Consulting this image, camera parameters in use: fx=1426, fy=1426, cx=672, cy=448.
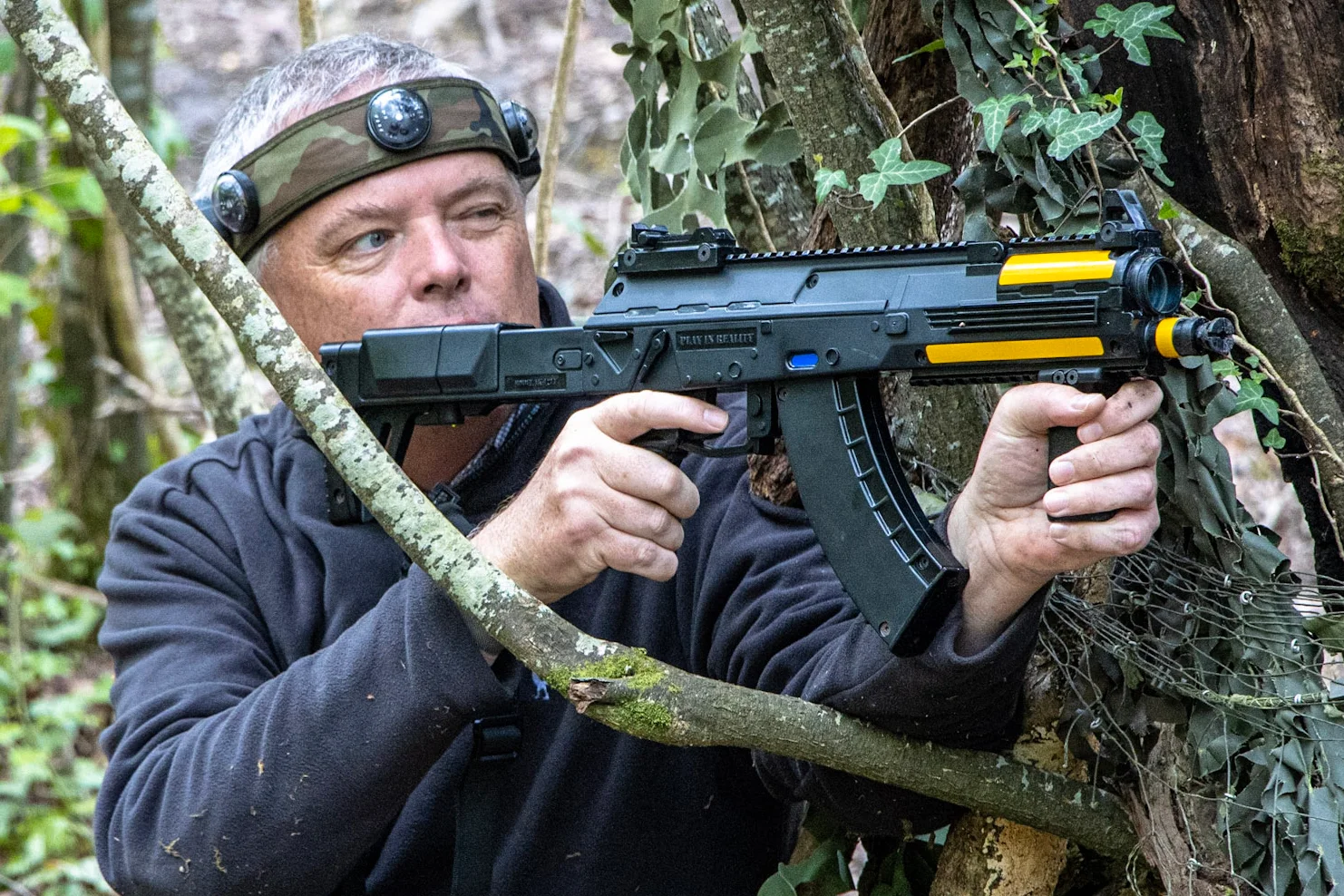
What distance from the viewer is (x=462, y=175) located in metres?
2.22

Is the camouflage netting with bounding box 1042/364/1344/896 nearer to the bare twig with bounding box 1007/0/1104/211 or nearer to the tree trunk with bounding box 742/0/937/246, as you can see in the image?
the bare twig with bounding box 1007/0/1104/211

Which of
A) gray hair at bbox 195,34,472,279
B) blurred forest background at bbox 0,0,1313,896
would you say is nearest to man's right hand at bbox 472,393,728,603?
gray hair at bbox 195,34,472,279

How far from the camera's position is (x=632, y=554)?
5.53 feet

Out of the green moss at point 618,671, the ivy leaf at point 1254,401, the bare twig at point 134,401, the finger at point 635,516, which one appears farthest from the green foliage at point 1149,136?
the bare twig at point 134,401

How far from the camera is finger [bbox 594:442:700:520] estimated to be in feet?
5.47

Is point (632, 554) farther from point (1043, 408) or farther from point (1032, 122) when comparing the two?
point (1032, 122)

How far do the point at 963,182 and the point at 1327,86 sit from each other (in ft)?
1.46

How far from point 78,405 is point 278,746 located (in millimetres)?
3540

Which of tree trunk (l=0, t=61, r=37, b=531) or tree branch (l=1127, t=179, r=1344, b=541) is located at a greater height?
tree trunk (l=0, t=61, r=37, b=531)

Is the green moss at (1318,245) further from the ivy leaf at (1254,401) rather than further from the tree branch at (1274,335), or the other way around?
the ivy leaf at (1254,401)

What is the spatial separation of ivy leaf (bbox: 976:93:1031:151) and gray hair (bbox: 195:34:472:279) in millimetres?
1016

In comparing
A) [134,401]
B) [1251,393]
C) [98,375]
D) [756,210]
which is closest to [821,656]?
[1251,393]

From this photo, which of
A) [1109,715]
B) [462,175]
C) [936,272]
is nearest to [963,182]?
[936,272]

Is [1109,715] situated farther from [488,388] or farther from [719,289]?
[488,388]
